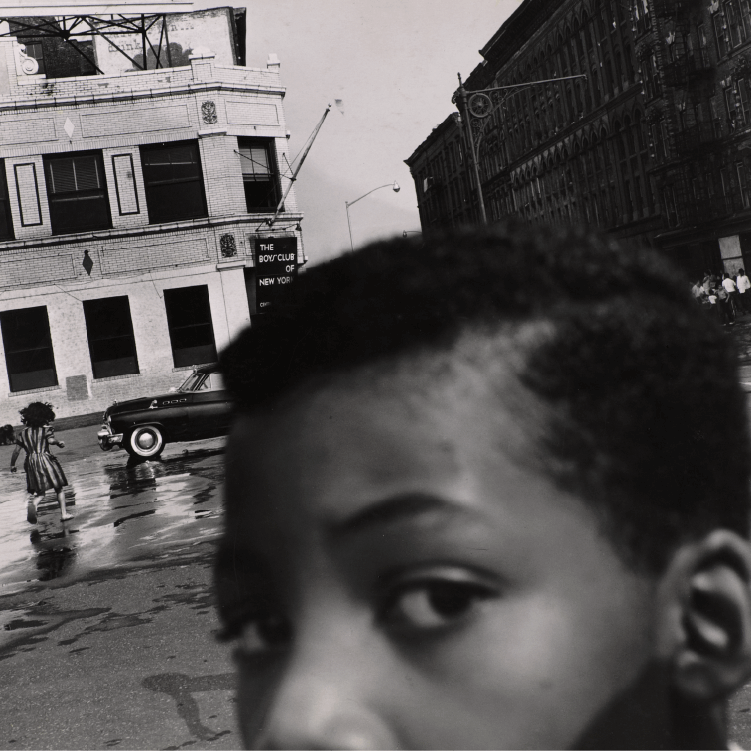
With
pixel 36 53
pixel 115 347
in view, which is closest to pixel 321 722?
pixel 115 347

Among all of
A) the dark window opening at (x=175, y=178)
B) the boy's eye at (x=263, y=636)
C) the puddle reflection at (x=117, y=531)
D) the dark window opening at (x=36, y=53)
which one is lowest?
the puddle reflection at (x=117, y=531)

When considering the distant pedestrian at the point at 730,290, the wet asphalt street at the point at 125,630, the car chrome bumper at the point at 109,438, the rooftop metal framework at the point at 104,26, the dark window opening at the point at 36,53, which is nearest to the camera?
the distant pedestrian at the point at 730,290

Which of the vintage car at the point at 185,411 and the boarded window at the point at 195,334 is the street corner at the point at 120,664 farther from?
the boarded window at the point at 195,334

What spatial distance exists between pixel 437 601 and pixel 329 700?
8 centimetres

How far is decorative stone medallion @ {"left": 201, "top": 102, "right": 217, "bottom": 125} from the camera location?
4.74 ft

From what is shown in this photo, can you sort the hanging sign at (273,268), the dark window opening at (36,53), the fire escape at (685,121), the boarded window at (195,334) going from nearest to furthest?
1. the hanging sign at (273,268)
2. the fire escape at (685,121)
3. the boarded window at (195,334)
4. the dark window opening at (36,53)

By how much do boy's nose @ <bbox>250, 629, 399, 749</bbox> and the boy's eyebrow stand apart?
7 cm

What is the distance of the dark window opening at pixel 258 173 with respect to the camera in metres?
1.09

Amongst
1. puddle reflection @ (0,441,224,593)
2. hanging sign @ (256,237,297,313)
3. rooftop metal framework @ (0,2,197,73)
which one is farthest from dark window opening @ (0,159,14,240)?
puddle reflection @ (0,441,224,593)

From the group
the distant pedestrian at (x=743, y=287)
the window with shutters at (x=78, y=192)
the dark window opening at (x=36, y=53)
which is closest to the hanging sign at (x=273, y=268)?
the distant pedestrian at (x=743, y=287)

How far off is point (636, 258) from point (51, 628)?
4.01 m

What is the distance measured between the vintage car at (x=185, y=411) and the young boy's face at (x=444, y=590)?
0.34 ft

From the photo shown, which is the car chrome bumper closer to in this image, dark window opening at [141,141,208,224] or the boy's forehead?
dark window opening at [141,141,208,224]

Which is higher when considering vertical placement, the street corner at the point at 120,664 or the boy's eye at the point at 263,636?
the boy's eye at the point at 263,636
